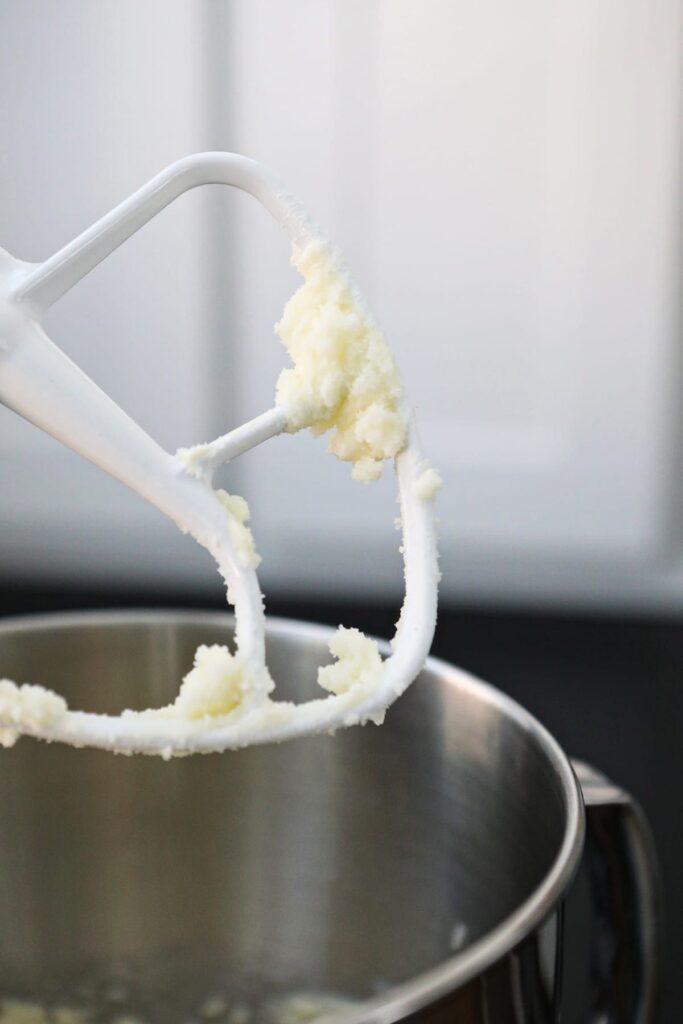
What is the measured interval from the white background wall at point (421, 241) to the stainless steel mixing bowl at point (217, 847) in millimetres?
715

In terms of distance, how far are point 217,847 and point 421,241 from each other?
0.79 meters

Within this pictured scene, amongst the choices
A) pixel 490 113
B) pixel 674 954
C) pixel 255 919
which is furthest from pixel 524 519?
pixel 255 919

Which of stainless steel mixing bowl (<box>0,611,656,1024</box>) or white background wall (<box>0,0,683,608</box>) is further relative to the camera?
white background wall (<box>0,0,683,608</box>)

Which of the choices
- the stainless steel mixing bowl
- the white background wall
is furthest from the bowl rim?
the white background wall

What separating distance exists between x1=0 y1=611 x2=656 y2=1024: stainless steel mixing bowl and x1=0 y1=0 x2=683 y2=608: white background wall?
71cm

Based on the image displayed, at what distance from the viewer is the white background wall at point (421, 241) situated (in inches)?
44.5

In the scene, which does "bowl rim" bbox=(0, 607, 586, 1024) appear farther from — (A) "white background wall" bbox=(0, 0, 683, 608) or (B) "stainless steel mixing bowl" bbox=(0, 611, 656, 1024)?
(A) "white background wall" bbox=(0, 0, 683, 608)

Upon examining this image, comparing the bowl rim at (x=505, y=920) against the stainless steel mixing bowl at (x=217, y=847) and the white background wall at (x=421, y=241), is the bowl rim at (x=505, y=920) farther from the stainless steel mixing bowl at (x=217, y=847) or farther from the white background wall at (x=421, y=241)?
the white background wall at (x=421, y=241)

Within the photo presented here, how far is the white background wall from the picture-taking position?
1131 mm

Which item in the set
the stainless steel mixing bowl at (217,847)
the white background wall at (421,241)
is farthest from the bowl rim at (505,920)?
the white background wall at (421,241)

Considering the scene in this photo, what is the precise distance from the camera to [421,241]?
118 cm

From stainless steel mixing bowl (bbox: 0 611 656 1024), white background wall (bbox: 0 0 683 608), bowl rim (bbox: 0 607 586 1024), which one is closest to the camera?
bowl rim (bbox: 0 607 586 1024)

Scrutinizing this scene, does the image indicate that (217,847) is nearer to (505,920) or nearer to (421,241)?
(505,920)

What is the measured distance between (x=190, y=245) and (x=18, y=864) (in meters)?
0.81
